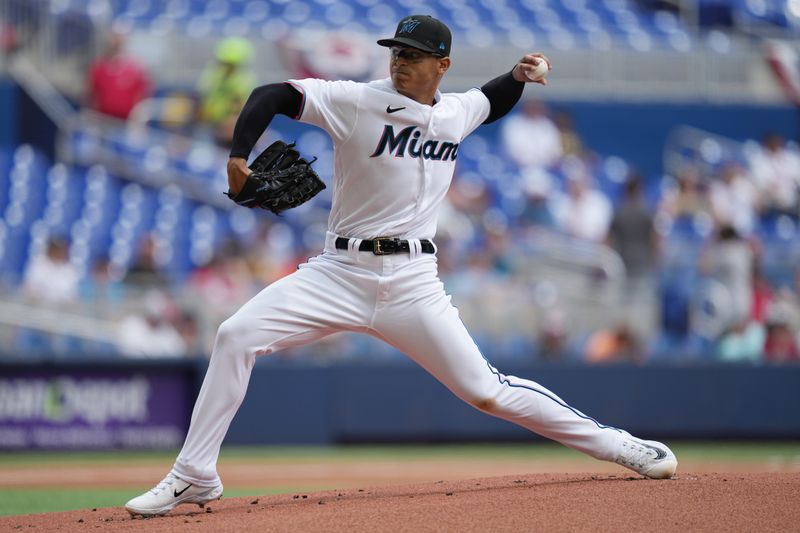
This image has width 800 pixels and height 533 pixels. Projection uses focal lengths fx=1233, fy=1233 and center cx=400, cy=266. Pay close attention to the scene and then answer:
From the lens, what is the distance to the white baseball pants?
477cm

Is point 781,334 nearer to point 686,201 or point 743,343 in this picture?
point 743,343

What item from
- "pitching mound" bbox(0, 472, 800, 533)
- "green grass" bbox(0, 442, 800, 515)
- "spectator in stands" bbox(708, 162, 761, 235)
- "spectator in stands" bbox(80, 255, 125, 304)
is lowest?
"pitching mound" bbox(0, 472, 800, 533)

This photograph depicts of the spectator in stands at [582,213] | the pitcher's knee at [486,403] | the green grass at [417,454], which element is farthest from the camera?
the spectator in stands at [582,213]

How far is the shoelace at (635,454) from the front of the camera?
17.3 ft

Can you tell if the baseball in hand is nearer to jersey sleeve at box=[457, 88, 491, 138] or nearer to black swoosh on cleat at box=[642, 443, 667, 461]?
jersey sleeve at box=[457, 88, 491, 138]

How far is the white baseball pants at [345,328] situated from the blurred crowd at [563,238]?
17.0 feet

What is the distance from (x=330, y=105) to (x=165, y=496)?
5.43 ft

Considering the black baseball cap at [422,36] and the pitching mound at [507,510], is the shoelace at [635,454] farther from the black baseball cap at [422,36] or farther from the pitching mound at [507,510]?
the black baseball cap at [422,36]

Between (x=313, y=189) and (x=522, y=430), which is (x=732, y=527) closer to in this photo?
(x=313, y=189)

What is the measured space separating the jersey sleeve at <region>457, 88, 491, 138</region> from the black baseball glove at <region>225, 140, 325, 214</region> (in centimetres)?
72

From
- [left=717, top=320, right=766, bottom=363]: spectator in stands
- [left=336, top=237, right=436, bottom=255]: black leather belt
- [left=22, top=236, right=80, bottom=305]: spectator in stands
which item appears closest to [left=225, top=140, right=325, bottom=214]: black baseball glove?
[left=336, top=237, right=436, bottom=255]: black leather belt

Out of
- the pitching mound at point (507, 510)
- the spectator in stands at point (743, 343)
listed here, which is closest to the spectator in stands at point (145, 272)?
the pitching mound at point (507, 510)

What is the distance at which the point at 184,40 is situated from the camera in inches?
585

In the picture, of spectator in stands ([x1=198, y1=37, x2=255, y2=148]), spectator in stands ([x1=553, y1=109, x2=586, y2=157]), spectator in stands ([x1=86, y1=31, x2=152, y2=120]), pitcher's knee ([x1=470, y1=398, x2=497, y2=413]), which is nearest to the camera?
pitcher's knee ([x1=470, y1=398, x2=497, y2=413])
